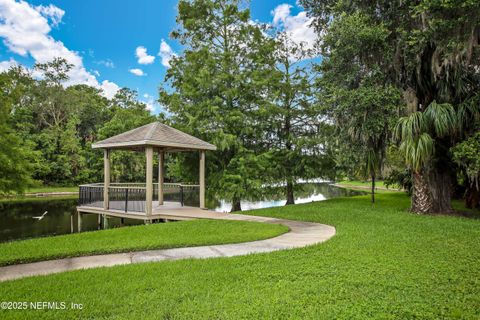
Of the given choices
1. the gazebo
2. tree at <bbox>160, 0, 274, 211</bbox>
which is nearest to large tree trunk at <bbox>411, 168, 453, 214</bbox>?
tree at <bbox>160, 0, 274, 211</bbox>

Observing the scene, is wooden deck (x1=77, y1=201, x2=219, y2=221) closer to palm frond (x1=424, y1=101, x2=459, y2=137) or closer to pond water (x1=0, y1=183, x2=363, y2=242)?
pond water (x1=0, y1=183, x2=363, y2=242)

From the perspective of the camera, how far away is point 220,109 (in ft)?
45.8

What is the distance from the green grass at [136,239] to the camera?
5.84 m

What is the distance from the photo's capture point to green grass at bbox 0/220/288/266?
5844 mm

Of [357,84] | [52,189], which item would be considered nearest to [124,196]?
[357,84]

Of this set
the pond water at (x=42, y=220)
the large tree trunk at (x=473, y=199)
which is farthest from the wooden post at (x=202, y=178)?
the large tree trunk at (x=473, y=199)

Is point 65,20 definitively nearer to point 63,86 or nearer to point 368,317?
point 63,86

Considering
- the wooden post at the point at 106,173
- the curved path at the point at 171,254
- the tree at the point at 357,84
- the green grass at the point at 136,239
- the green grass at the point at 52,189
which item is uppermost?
the tree at the point at 357,84

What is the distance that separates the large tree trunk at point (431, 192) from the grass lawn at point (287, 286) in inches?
195

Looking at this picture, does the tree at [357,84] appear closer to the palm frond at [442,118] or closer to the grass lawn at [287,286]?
the palm frond at [442,118]

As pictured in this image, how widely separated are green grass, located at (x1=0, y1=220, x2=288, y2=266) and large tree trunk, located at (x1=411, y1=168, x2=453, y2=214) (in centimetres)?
555

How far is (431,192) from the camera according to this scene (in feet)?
35.7

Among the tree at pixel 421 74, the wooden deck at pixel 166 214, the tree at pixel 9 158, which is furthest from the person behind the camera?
the tree at pixel 9 158

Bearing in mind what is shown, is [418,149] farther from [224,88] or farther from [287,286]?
[224,88]
